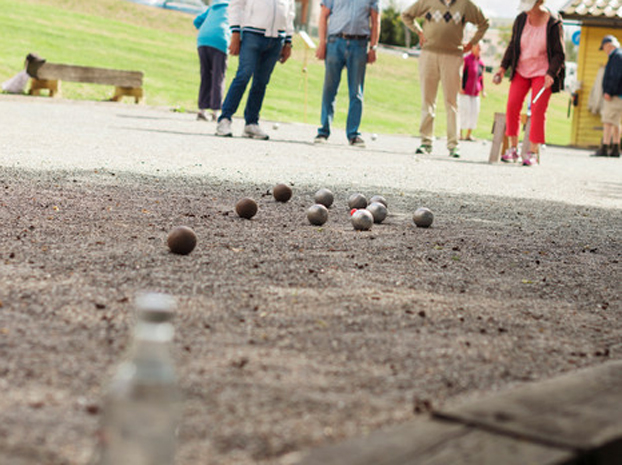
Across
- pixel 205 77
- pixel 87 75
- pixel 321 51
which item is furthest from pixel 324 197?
pixel 87 75

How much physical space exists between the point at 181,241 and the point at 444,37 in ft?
32.0

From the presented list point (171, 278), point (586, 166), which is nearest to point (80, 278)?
point (171, 278)

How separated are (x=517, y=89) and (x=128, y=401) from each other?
12.5 m

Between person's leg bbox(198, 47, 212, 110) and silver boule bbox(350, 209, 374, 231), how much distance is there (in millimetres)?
11360

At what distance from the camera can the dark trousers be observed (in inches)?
682

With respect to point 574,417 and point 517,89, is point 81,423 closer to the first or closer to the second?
point 574,417

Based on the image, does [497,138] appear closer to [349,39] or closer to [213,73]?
[349,39]

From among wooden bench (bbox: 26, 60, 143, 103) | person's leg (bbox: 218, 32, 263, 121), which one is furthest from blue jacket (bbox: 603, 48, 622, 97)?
wooden bench (bbox: 26, 60, 143, 103)

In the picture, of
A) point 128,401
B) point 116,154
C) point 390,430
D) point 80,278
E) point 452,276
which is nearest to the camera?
point 128,401

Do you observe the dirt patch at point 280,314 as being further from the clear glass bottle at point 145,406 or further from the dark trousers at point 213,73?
the dark trousers at point 213,73

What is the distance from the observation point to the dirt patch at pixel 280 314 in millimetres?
2594

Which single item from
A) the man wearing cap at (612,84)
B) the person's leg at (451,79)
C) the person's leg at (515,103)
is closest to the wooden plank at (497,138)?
the person's leg at (515,103)

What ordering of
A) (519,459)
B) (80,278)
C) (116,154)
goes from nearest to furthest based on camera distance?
(519,459)
(80,278)
(116,154)

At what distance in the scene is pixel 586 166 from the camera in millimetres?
16688
